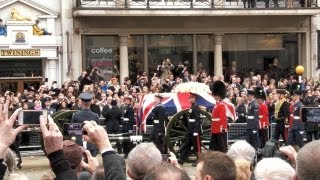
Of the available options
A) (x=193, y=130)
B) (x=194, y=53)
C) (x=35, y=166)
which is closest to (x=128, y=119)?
(x=193, y=130)

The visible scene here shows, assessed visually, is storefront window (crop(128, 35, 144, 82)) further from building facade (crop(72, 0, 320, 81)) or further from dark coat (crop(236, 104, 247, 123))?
dark coat (crop(236, 104, 247, 123))

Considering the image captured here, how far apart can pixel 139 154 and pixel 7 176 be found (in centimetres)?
89

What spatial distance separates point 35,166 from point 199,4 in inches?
594

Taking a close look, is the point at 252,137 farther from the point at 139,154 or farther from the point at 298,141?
the point at 139,154

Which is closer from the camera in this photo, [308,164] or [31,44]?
[308,164]

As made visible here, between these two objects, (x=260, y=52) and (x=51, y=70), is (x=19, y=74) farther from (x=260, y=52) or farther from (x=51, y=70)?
(x=260, y=52)

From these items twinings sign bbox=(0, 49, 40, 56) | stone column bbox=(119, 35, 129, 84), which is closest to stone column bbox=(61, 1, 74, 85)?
twinings sign bbox=(0, 49, 40, 56)

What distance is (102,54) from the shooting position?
1137 inches

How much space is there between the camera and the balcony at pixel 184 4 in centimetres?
2817

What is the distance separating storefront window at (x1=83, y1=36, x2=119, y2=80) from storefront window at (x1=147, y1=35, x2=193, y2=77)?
1.55m

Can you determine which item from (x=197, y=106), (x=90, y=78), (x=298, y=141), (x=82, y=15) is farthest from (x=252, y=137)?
(x=82, y=15)

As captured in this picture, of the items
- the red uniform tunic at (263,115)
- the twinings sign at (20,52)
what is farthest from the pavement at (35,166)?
the twinings sign at (20,52)

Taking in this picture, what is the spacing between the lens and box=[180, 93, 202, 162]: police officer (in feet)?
51.1

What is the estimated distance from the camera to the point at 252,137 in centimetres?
1773
